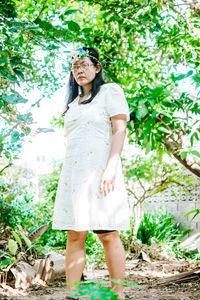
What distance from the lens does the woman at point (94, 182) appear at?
159 cm

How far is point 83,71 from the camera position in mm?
1859

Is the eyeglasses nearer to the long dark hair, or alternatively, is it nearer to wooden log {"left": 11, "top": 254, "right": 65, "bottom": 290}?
the long dark hair

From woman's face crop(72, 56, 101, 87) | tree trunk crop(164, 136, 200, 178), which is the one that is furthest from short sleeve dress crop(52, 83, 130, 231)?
tree trunk crop(164, 136, 200, 178)

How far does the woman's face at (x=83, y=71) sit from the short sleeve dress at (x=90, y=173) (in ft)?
0.40

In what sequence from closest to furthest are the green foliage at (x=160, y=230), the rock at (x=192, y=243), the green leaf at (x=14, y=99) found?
the green leaf at (x=14, y=99) → the rock at (x=192, y=243) → the green foliage at (x=160, y=230)

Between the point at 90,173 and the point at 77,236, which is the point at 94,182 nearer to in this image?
the point at 90,173

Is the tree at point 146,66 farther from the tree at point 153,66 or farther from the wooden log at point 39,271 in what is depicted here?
the wooden log at point 39,271

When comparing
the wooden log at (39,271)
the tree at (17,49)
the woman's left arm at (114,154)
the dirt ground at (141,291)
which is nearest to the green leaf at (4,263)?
the wooden log at (39,271)

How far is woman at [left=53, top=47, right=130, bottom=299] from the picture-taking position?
1.59m

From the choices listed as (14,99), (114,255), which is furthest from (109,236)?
(14,99)

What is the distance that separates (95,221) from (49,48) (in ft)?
2.98

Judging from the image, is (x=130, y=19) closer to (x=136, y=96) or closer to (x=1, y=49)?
(x=136, y=96)

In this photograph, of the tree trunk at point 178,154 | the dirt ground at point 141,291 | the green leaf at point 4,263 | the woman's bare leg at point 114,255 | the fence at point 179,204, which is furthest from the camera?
the fence at point 179,204

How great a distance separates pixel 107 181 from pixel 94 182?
0.24 feet
